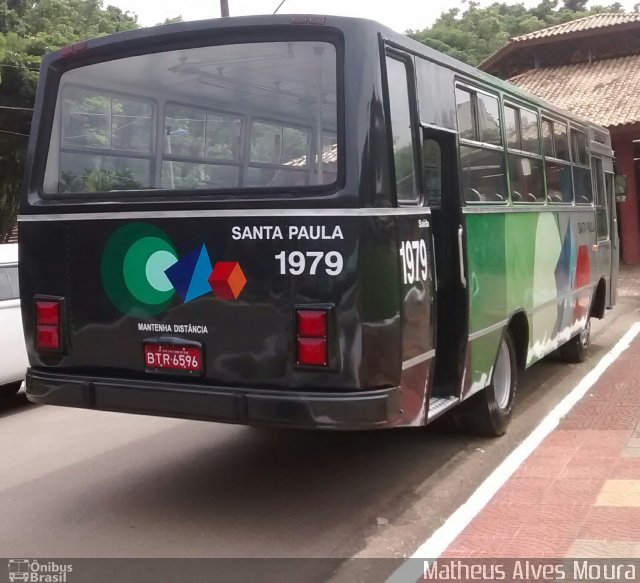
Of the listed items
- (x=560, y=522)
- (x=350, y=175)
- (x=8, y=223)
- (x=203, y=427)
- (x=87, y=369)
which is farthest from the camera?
(x=8, y=223)

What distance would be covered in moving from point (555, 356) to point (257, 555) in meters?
6.63

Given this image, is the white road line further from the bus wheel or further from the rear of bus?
the bus wheel

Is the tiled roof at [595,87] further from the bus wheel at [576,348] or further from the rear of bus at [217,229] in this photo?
the rear of bus at [217,229]

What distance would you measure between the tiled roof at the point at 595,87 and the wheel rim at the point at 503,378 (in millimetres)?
14790

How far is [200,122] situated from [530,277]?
11.4ft

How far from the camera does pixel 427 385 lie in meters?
4.93

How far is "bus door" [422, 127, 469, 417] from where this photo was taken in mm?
5402

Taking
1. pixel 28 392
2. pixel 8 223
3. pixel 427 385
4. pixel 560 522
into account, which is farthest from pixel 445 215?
pixel 8 223

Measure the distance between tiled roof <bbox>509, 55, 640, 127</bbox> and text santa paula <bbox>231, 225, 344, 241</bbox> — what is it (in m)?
17.3

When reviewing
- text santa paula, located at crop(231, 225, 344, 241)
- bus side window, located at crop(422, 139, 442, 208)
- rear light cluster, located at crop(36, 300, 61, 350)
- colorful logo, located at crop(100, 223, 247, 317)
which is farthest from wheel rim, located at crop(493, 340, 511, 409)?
rear light cluster, located at crop(36, 300, 61, 350)

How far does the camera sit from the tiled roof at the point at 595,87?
67.8 feet

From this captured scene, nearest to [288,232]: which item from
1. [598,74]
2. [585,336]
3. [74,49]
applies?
[74,49]

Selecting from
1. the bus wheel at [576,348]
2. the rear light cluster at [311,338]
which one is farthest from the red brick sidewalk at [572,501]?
the bus wheel at [576,348]

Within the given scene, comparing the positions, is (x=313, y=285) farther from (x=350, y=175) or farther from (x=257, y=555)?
(x=257, y=555)
